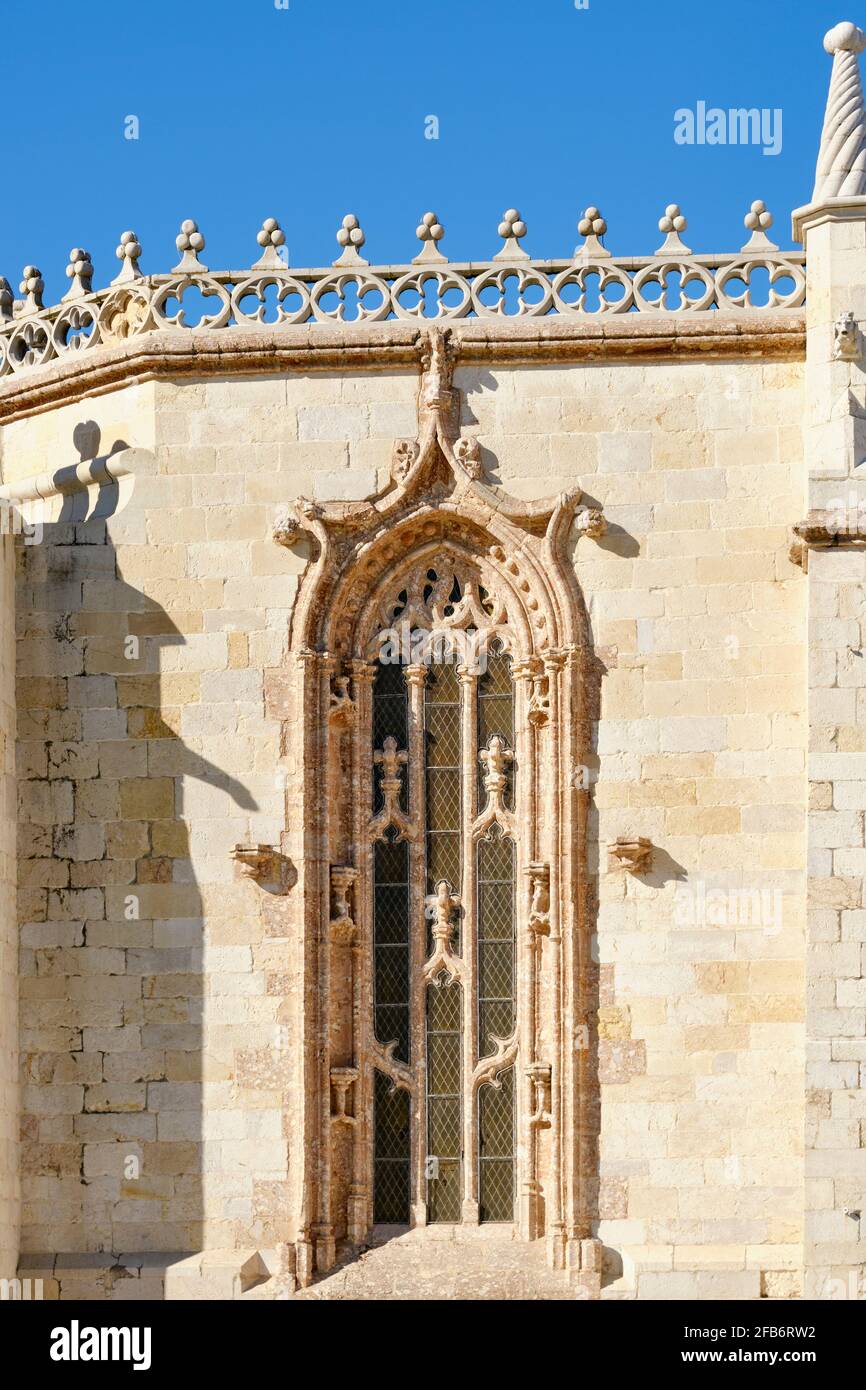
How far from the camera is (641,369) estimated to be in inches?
810

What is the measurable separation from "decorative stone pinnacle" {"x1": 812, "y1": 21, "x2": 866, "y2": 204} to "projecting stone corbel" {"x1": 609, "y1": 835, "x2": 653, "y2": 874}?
4275mm

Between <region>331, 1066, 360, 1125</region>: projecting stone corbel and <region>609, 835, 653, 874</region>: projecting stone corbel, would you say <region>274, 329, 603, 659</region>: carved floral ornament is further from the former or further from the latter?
<region>331, 1066, 360, 1125</region>: projecting stone corbel

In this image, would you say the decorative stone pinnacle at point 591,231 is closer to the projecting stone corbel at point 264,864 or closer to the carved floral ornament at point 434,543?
the carved floral ornament at point 434,543

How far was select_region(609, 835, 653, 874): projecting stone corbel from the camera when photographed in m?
19.8

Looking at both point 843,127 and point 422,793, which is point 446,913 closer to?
point 422,793

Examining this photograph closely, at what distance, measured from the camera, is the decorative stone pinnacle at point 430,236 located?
68.3 feet

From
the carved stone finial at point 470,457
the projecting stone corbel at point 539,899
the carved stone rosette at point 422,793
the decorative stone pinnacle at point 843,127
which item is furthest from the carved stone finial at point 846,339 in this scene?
the projecting stone corbel at point 539,899

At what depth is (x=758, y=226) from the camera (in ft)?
67.9

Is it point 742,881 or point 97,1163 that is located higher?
point 742,881

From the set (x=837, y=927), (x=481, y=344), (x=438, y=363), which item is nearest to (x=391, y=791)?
(x=438, y=363)

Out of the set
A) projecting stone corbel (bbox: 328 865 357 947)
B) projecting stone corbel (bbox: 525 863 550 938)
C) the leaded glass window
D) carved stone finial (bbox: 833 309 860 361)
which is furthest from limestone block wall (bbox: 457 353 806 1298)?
projecting stone corbel (bbox: 328 865 357 947)
